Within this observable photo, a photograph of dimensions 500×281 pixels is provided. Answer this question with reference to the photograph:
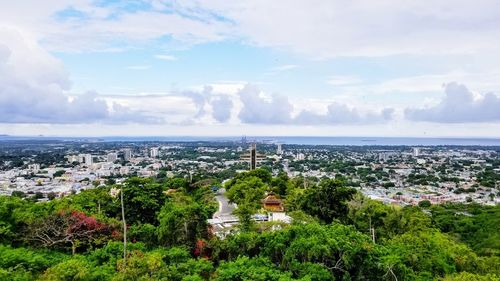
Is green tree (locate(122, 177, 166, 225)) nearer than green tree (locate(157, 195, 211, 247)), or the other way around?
green tree (locate(157, 195, 211, 247))

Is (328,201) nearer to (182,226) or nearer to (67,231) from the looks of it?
(182,226)

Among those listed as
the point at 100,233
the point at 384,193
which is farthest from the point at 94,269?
the point at 384,193

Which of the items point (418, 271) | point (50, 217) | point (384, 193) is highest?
point (50, 217)

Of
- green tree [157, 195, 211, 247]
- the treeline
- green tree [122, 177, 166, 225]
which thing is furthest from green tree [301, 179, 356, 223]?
green tree [122, 177, 166, 225]

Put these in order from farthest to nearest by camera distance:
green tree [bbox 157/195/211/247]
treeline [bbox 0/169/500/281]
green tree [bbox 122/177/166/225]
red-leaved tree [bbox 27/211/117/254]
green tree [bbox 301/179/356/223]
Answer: green tree [bbox 301/179/356/223] → green tree [bbox 122/177/166/225] → green tree [bbox 157/195/211/247] → red-leaved tree [bbox 27/211/117/254] → treeline [bbox 0/169/500/281]

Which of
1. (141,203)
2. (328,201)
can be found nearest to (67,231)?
(141,203)

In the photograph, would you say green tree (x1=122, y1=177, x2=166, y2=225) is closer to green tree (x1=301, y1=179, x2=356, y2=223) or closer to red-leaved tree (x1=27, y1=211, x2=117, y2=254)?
red-leaved tree (x1=27, y1=211, x2=117, y2=254)

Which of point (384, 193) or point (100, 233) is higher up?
point (100, 233)

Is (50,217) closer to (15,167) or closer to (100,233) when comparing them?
(100,233)

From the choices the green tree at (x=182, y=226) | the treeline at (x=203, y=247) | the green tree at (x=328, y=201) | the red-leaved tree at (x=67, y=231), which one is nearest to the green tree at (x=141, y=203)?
the treeline at (x=203, y=247)
